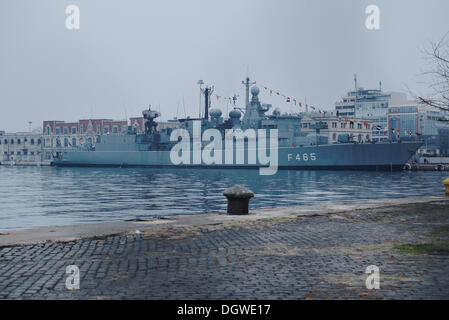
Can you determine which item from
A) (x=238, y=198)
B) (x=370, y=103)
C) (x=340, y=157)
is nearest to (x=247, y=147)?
(x=340, y=157)

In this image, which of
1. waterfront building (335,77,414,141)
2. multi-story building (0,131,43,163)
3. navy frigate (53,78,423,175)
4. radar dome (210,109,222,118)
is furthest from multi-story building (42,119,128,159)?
waterfront building (335,77,414,141)

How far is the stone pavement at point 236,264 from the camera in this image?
21.0ft

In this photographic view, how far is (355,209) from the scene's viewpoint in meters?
15.9

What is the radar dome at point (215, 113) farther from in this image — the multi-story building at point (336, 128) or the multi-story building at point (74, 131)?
the multi-story building at point (74, 131)

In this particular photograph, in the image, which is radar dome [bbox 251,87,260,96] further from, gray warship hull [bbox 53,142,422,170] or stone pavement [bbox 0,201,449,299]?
stone pavement [bbox 0,201,449,299]

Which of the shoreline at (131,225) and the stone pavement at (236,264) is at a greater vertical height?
the stone pavement at (236,264)

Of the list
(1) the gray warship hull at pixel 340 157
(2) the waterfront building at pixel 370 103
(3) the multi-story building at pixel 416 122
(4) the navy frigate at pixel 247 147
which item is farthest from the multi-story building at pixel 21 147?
(3) the multi-story building at pixel 416 122

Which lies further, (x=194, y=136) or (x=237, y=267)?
(x=194, y=136)

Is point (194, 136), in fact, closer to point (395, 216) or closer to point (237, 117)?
point (237, 117)

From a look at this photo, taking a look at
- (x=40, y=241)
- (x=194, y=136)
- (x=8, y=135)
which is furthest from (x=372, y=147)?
(x=8, y=135)

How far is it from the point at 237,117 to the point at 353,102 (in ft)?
262

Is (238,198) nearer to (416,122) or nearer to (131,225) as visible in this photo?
(131,225)

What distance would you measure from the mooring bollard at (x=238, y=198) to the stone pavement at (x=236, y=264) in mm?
2401

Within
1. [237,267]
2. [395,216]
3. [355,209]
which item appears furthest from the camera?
[355,209]
